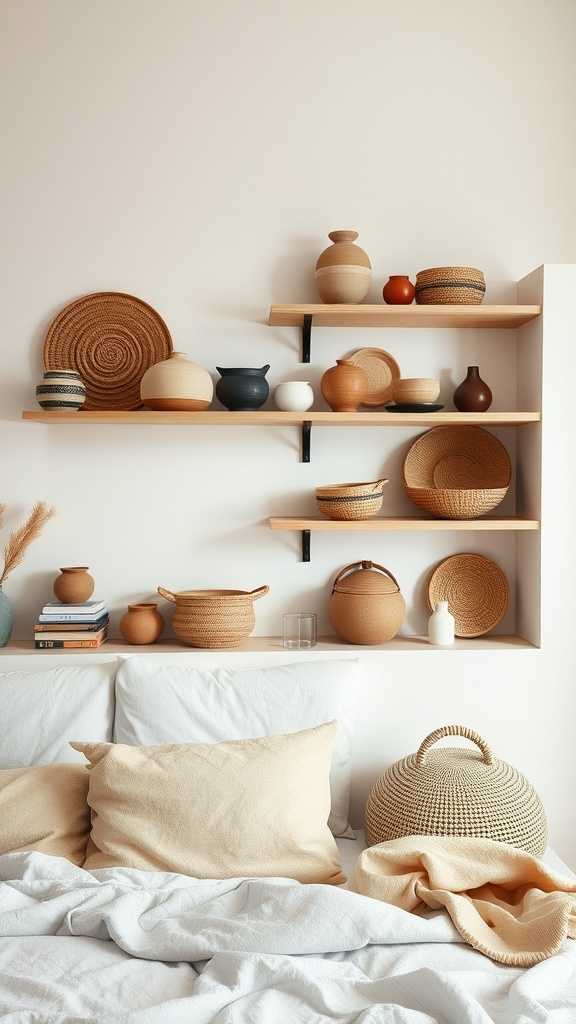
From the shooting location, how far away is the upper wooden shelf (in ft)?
8.90

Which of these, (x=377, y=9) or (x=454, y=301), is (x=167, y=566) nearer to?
(x=454, y=301)

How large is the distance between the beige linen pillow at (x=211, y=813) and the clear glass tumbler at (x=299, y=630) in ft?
1.92

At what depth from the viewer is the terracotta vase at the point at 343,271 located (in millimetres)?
2736

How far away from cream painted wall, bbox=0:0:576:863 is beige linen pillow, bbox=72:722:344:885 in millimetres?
788

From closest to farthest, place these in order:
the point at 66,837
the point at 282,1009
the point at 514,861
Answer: the point at 282,1009 < the point at 514,861 < the point at 66,837

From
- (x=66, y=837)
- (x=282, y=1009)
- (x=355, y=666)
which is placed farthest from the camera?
(x=355, y=666)

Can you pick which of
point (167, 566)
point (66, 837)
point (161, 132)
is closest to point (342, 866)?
point (66, 837)

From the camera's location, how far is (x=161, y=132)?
9.46 feet

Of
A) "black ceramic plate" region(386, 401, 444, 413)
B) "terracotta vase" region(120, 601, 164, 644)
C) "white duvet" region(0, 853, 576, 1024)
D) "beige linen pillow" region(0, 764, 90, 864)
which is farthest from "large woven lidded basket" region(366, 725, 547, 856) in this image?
"black ceramic plate" region(386, 401, 444, 413)

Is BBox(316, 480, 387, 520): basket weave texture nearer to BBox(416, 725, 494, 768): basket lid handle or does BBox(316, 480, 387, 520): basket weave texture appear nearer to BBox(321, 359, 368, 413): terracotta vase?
BBox(321, 359, 368, 413): terracotta vase

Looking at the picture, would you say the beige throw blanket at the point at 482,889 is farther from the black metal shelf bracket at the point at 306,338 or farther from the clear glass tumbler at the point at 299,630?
the black metal shelf bracket at the point at 306,338

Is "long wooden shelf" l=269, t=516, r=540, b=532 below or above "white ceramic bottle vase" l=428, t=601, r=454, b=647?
above

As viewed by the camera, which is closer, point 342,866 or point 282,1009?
point 282,1009

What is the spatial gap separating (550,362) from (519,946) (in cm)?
162
